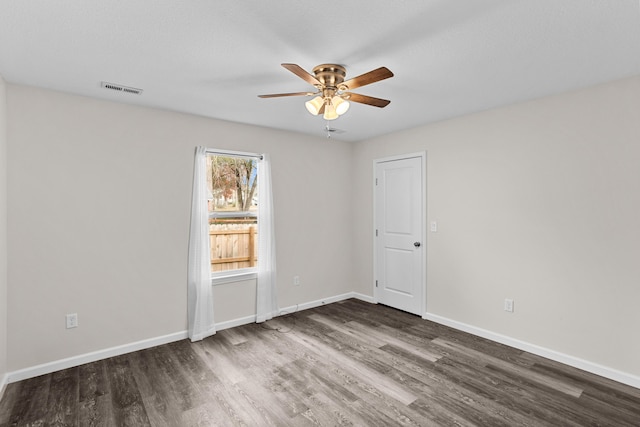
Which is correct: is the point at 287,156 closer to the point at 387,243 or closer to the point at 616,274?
the point at 387,243

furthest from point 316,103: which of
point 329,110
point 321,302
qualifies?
point 321,302

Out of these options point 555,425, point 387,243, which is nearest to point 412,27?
point 555,425

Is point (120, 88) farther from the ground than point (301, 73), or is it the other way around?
point (120, 88)

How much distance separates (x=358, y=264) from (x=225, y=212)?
2.24 metres

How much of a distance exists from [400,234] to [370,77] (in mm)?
2766

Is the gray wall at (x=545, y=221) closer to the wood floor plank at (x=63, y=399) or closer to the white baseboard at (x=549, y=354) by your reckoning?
the white baseboard at (x=549, y=354)

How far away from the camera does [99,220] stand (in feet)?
10.1

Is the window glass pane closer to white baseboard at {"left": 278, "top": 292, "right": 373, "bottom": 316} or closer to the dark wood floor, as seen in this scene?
white baseboard at {"left": 278, "top": 292, "right": 373, "bottom": 316}

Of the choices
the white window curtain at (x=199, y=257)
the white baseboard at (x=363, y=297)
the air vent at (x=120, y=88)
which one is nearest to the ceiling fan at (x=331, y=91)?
the air vent at (x=120, y=88)

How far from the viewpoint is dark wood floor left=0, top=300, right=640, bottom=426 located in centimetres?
223

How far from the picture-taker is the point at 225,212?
3926 mm

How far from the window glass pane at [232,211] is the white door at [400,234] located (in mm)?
1781

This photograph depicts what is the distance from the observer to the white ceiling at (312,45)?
1727 mm

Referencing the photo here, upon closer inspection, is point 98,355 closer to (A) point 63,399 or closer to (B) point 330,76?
(A) point 63,399
